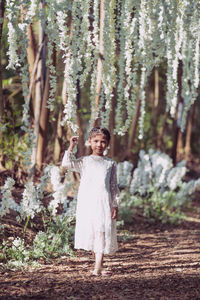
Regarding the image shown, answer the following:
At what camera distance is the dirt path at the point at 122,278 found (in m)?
3.23

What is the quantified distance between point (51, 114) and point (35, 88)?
1.70 feet

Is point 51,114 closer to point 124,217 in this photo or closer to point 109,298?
point 124,217

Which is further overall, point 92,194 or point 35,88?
point 35,88

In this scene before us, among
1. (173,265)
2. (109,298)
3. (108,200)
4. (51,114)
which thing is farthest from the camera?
(51,114)

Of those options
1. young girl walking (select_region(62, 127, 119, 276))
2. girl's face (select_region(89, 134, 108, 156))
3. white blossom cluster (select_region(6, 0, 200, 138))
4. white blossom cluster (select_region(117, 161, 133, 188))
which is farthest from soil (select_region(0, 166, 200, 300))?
white blossom cluster (select_region(117, 161, 133, 188))

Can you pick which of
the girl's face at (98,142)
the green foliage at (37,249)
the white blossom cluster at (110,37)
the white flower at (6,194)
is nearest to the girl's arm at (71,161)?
the girl's face at (98,142)

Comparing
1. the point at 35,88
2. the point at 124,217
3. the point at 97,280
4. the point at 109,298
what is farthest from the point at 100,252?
the point at 35,88

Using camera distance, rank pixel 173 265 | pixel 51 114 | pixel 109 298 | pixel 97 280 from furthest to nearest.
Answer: pixel 51 114, pixel 173 265, pixel 97 280, pixel 109 298

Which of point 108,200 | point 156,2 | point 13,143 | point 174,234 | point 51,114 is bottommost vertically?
point 174,234

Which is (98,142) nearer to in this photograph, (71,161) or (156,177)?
(71,161)

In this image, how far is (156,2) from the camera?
4559mm

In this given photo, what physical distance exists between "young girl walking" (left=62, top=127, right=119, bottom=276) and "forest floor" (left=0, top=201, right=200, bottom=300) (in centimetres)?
25

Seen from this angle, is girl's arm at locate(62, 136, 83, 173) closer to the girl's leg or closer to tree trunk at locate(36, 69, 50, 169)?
the girl's leg

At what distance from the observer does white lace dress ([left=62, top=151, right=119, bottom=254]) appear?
12.6 feet
